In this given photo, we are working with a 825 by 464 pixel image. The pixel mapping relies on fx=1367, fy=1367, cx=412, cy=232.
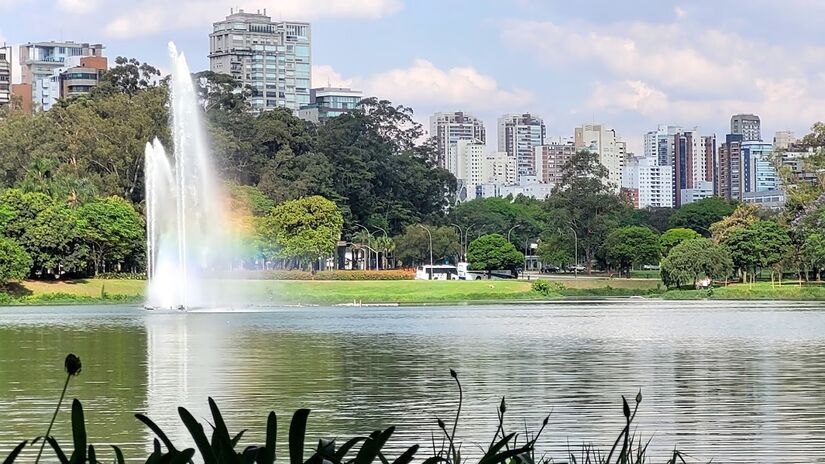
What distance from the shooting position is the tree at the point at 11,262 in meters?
71.3

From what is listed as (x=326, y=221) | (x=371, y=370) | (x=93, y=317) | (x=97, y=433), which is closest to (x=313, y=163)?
(x=326, y=221)

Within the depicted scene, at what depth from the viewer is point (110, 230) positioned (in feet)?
262

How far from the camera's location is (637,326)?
41.4 m

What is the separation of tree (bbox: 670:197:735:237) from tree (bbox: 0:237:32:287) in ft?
264

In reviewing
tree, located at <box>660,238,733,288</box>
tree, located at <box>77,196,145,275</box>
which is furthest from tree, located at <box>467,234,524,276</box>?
tree, located at <box>77,196,145,275</box>

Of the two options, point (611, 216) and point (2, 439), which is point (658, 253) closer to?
point (611, 216)

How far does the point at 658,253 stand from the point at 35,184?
175ft

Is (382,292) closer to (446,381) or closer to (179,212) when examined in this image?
(179,212)

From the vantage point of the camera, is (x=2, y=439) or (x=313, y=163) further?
(x=313, y=163)

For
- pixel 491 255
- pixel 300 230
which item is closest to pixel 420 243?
pixel 491 255

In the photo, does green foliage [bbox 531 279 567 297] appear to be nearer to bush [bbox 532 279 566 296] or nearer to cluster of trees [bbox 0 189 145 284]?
bush [bbox 532 279 566 296]

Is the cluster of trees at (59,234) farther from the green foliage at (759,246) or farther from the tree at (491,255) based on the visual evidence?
the green foliage at (759,246)

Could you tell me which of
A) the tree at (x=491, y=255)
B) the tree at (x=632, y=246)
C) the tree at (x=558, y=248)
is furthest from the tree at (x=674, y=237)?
the tree at (x=491, y=255)

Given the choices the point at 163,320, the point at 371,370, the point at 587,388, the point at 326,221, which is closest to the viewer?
the point at 587,388
